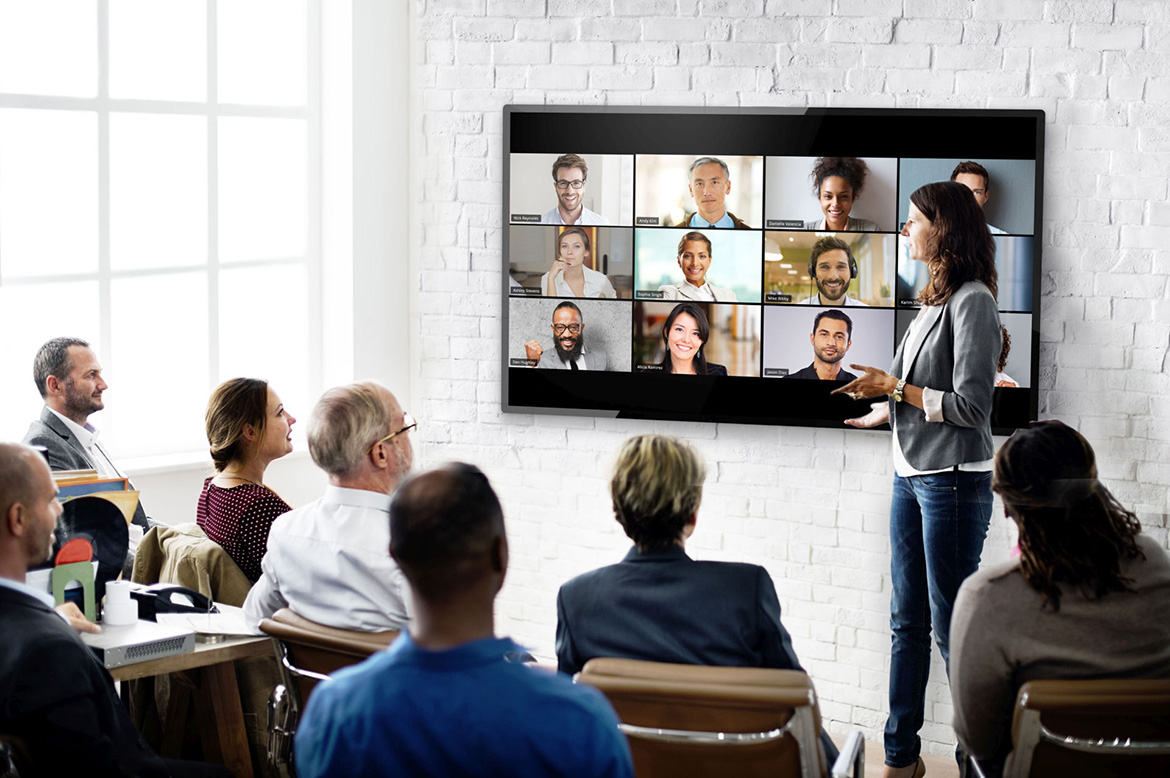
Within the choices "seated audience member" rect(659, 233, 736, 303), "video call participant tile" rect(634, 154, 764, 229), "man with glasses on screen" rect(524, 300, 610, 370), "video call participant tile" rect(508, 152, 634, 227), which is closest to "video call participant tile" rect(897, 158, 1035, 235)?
"video call participant tile" rect(634, 154, 764, 229)

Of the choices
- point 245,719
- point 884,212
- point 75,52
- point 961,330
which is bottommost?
point 245,719

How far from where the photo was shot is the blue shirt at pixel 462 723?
1.35m

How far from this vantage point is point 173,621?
2.62 m

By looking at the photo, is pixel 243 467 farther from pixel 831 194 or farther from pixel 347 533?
pixel 831 194

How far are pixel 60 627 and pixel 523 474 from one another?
2470 millimetres

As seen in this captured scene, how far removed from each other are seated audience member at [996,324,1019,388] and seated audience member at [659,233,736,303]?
0.87 m

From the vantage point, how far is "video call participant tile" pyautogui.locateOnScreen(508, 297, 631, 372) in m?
4.21

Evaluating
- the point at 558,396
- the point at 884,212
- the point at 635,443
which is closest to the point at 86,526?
the point at 635,443

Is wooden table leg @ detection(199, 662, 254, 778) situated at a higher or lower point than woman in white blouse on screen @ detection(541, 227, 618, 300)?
lower

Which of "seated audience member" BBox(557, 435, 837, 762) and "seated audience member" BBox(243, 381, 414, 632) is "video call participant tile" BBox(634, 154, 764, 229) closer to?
"seated audience member" BBox(243, 381, 414, 632)

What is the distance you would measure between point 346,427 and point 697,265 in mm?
1752

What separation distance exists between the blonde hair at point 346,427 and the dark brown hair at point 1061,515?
132 cm

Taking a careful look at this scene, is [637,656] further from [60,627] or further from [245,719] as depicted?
[245,719]

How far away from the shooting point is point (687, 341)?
4117 mm
